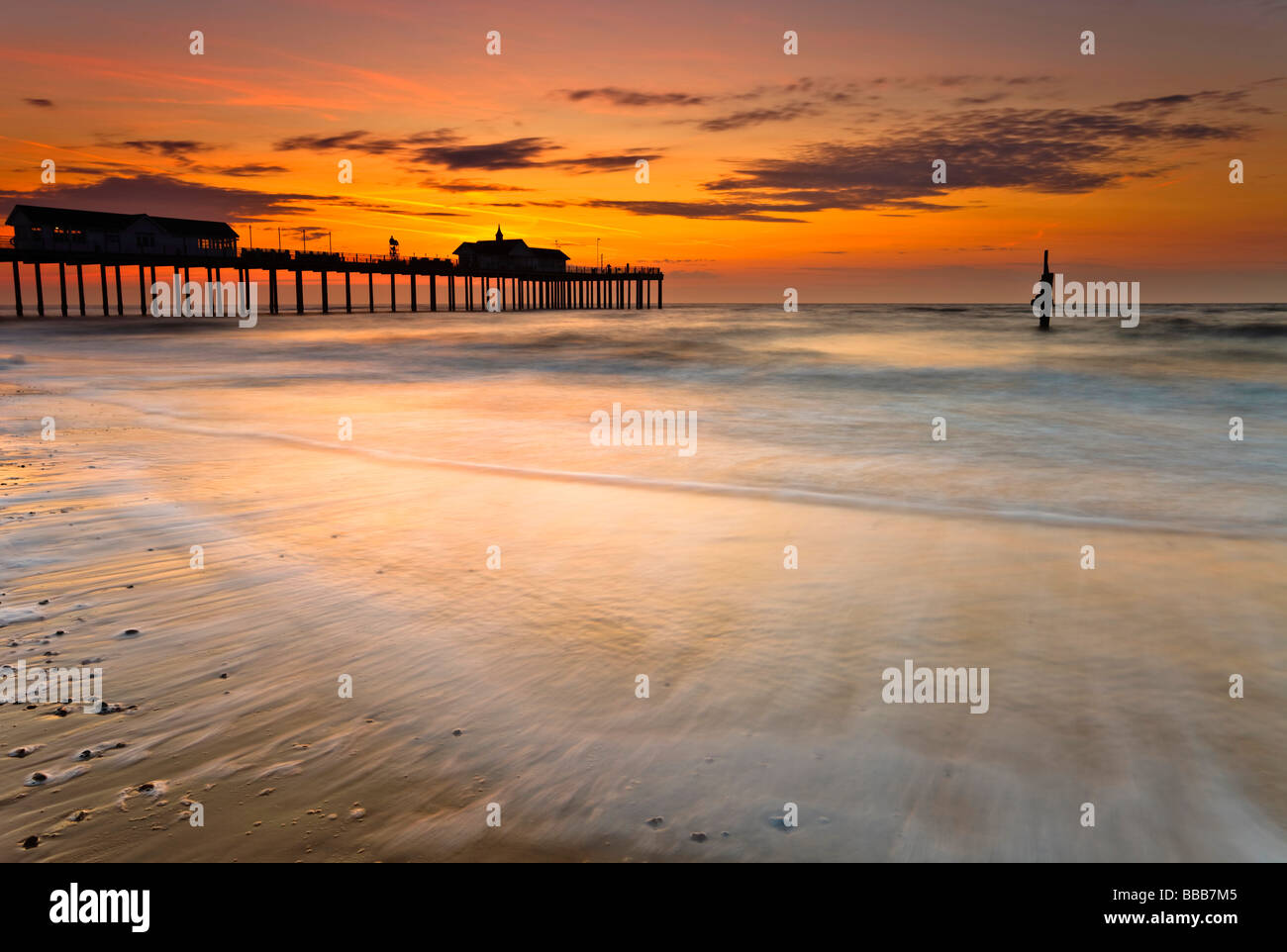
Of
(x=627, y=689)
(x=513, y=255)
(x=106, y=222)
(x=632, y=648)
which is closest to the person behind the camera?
(x=627, y=689)

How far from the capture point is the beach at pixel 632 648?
125 inches

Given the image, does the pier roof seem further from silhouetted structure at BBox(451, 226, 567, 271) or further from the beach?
the beach

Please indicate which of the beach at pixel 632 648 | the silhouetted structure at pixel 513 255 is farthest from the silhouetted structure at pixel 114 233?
the beach at pixel 632 648

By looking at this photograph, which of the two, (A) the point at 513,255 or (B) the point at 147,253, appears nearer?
(B) the point at 147,253

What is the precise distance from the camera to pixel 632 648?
4.86 m

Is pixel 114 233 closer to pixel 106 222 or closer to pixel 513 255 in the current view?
pixel 106 222

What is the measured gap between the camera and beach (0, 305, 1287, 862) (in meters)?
3.17

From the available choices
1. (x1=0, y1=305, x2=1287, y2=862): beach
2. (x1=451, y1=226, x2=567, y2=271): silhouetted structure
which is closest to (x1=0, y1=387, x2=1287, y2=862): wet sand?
(x1=0, y1=305, x2=1287, y2=862): beach

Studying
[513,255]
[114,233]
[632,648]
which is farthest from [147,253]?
[632,648]

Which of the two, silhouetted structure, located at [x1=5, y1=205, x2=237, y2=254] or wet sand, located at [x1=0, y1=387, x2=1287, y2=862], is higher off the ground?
silhouetted structure, located at [x1=5, y1=205, x2=237, y2=254]

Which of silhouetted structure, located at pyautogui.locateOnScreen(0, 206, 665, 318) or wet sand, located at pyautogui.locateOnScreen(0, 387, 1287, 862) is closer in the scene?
wet sand, located at pyautogui.locateOnScreen(0, 387, 1287, 862)
